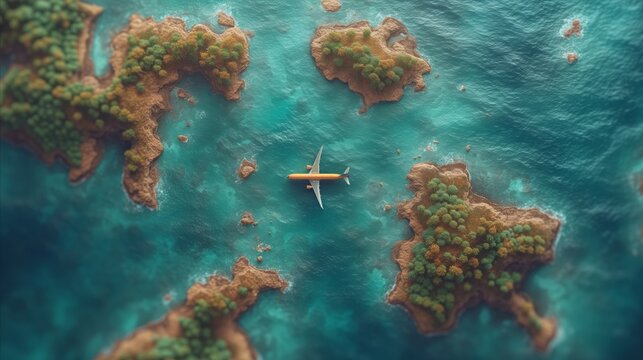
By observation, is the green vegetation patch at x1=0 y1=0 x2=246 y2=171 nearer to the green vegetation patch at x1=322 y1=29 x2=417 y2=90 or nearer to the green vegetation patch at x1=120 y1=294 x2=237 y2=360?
the green vegetation patch at x1=322 y1=29 x2=417 y2=90

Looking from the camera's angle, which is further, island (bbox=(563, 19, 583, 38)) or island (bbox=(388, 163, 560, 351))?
island (bbox=(563, 19, 583, 38))

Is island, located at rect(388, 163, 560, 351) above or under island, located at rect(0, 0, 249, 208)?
under

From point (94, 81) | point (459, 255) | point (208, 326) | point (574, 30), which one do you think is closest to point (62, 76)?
point (94, 81)

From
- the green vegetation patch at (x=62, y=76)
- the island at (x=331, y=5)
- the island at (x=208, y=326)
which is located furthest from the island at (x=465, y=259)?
the green vegetation patch at (x=62, y=76)

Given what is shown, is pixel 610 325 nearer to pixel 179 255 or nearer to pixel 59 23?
pixel 179 255

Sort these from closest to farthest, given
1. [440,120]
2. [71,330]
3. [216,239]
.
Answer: [71,330]
[216,239]
[440,120]

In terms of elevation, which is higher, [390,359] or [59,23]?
[59,23]

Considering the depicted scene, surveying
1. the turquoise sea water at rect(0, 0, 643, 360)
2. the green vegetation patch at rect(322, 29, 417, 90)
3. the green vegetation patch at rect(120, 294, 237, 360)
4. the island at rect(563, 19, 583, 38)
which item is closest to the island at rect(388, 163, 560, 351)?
the turquoise sea water at rect(0, 0, 643, 360)

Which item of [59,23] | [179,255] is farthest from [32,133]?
[179,255]

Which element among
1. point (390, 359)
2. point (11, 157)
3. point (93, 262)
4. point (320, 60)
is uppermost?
point (320, 60)
